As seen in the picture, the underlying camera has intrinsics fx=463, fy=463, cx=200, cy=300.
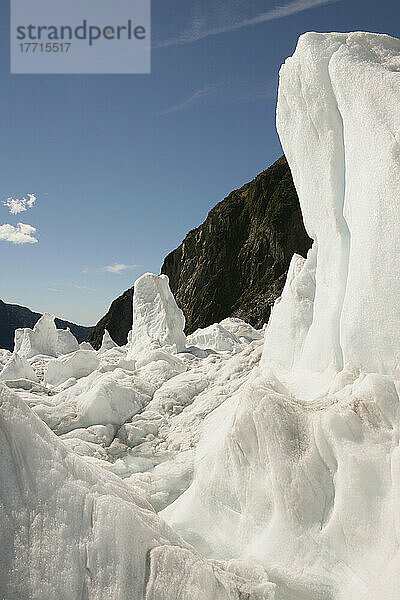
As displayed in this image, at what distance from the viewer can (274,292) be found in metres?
42.6

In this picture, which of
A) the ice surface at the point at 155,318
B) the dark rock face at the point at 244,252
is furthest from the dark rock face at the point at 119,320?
the ice surface at the point at 155,318

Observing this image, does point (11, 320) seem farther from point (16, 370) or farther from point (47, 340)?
point (16, 370)

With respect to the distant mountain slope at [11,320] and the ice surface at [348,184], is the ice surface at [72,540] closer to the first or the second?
the ice surface at [348,184]

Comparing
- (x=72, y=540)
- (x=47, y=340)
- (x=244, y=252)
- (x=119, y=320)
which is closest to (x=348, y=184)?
(x=72, y=540)

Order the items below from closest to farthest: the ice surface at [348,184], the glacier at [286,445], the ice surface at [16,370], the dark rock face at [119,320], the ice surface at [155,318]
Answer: the glacier at [286,445] < the ice surface at [348,184] < the ice surface at [16,370] < the ice surface at [155,318] < the dark rock face at [119,320]

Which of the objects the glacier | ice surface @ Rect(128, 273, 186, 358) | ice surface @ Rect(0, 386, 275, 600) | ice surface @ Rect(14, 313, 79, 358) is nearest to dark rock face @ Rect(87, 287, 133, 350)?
ice surface @ Rect(14, 313, 79, 358)

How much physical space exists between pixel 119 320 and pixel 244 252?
2167cm

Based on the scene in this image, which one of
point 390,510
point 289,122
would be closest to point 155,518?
point 390,510

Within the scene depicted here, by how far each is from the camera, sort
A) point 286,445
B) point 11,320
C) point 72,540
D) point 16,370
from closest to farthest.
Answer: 1. point 72,540
2. point 286,445
3. point 16,370
4. point 11,320

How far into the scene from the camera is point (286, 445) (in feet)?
13.0

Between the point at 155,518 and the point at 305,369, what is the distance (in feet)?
11.1

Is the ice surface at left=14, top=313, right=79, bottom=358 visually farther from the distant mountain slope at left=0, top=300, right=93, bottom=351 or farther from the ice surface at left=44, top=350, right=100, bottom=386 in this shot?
the distant mountain slope at left=0, top=300, right=93, bottom=351

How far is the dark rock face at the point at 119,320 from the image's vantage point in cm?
6009

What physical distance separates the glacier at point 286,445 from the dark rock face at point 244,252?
33419 mm
